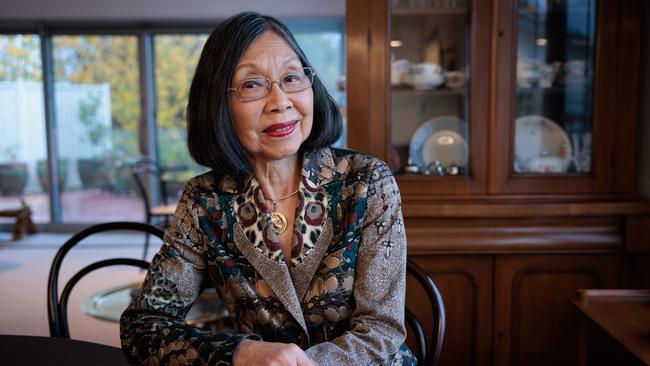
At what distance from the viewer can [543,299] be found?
1.87 meters

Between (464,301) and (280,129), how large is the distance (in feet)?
3.71

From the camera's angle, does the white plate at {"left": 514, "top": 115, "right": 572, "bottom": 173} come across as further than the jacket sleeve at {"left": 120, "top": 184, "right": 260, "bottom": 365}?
Yes

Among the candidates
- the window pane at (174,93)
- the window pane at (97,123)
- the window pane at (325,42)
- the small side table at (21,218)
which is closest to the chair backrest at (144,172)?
the window pane at (174,93)

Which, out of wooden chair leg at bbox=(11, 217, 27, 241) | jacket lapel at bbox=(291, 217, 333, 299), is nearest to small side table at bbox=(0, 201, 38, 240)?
wooden chair leg at bbox=(11, 217, 27, 241)

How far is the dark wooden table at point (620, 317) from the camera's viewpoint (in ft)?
3.88

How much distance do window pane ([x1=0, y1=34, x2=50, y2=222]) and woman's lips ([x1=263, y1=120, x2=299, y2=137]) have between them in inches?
231

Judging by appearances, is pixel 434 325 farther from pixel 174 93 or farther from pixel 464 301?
pixel 174 93

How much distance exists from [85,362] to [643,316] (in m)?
1.30

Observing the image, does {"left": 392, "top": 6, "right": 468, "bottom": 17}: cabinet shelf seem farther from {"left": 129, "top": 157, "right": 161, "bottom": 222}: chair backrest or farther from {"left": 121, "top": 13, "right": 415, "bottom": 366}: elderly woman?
{"left": 129, "top": 157, "right": 161, "bottom": 222}: chair backrest

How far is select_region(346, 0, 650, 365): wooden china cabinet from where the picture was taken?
183 cm

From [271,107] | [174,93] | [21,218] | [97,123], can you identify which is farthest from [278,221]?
[97,123]

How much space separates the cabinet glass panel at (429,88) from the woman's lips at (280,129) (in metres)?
0.91

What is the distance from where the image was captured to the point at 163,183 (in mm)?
4742

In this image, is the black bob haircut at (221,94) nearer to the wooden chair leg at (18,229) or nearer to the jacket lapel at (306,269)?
the jacket lapel at (306,269)
